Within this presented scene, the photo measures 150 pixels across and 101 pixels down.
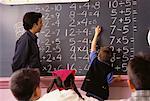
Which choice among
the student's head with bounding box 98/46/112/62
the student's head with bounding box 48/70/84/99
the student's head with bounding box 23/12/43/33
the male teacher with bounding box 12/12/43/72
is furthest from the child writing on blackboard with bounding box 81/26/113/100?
the student's head with bounding box 23/12/43/33

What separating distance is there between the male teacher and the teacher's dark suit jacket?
20.5 inches

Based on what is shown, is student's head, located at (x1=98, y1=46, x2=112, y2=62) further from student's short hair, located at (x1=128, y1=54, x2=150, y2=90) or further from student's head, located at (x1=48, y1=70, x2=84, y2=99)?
student's short hair, located at (x1=128, y1=54, x2=150, y2=90)

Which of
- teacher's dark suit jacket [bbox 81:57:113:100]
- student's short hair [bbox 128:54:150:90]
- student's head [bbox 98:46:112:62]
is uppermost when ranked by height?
student's short hair [bbox 128:54:150:90]

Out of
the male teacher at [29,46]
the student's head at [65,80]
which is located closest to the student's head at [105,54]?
the student's head at [65,80]

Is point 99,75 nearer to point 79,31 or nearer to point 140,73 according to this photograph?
point 79,31

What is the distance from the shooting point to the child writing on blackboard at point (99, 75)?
3283 millimetres

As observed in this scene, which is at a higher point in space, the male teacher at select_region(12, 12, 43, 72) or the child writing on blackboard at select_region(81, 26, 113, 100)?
the male teacher at select_region(12, 12, 43, 72)

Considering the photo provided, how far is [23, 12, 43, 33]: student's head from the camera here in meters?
3.39

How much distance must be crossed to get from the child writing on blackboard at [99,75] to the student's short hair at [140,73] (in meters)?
1.45

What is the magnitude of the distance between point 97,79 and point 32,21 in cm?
88

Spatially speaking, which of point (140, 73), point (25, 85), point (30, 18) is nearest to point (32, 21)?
point (30, 18)

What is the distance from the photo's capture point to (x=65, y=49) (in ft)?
11.5

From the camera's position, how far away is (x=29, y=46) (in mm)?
3309

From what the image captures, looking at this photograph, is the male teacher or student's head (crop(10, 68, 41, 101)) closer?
student's head (crop(10, 68, 41, 101))
